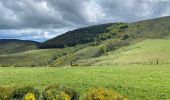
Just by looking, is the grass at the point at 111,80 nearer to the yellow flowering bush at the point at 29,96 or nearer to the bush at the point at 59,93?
the bush at the point at 59,93

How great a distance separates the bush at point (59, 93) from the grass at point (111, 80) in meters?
3.73

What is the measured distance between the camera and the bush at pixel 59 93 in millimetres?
51831

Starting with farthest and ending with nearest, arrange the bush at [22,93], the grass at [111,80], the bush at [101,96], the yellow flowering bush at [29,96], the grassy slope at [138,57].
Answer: the grassy slope at [138,57] → the bush at [22,93] → the grass at [111,80] → the yellow flowering bush at [29,96] → the bush at [101,96]

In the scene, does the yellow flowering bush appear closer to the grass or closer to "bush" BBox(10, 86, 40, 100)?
"bush" BBox(10, 86, 40, 100)

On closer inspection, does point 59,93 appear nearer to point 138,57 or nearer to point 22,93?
point 22,93

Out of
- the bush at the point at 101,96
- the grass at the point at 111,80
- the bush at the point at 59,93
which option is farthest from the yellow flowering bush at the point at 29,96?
the bush at the point at 101,96

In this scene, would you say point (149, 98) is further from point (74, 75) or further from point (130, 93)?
point (74, 75)

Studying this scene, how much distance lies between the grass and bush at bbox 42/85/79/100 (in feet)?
A: 12.2

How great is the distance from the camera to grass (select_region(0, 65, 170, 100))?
178 feet

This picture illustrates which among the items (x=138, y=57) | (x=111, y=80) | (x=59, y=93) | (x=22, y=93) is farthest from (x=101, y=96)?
(x=138, y=57)

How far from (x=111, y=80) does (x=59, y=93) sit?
40.3ft

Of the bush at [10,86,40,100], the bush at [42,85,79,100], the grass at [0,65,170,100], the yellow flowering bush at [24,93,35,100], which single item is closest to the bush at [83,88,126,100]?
the bush at [42,85,79,100]

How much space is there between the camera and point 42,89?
193 ft

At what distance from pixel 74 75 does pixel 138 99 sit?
1874cm
